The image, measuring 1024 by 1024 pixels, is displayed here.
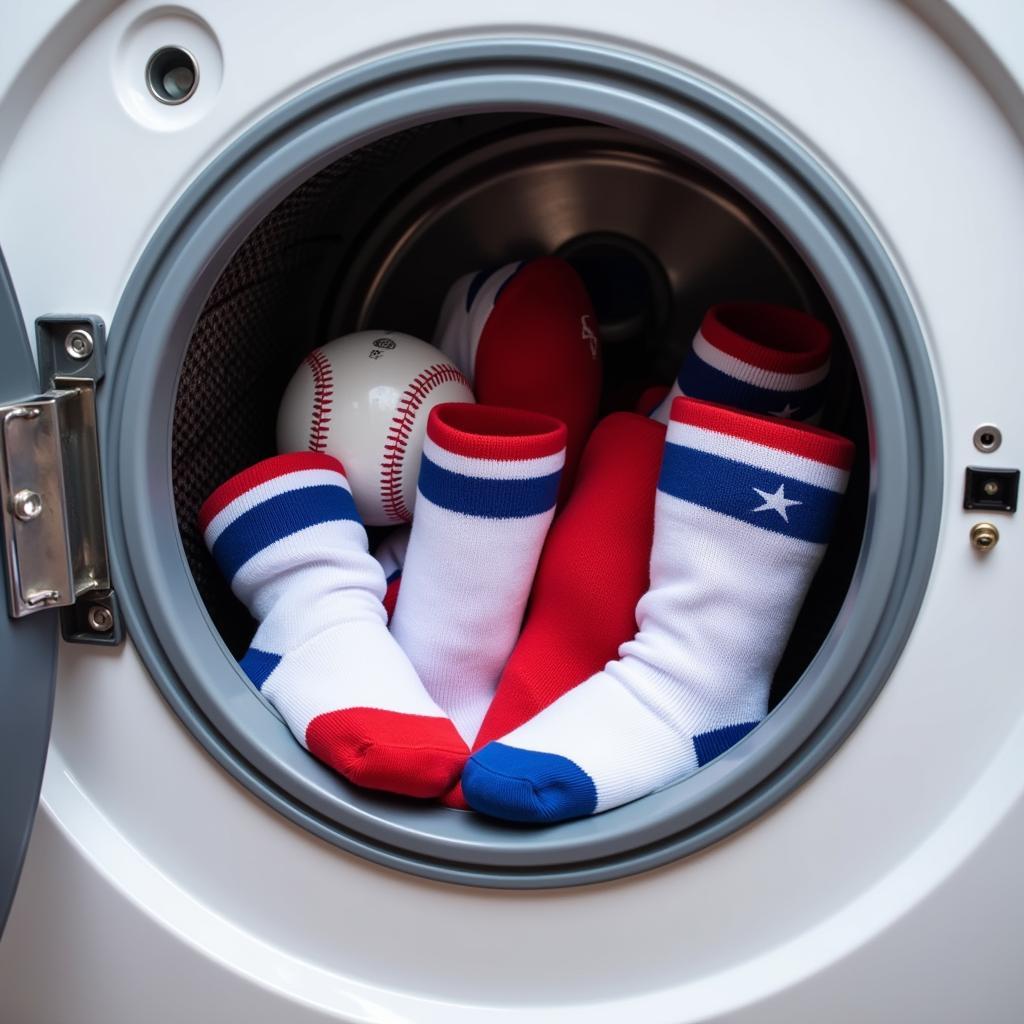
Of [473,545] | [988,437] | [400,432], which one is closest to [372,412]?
[400,432]

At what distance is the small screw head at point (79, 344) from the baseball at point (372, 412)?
19 cm

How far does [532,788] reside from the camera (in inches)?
22.5

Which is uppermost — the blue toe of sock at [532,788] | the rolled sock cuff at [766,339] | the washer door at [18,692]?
the rolled sock cuff at [766,339]

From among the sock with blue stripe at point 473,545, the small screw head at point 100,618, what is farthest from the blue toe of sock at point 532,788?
the small screw head at point 100,618

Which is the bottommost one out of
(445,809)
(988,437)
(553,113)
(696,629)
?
(445,809)

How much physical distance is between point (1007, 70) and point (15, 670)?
596 mm

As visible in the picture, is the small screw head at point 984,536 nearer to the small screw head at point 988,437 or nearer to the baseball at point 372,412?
the small screw head at point 988,437

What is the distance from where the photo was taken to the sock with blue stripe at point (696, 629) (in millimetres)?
581

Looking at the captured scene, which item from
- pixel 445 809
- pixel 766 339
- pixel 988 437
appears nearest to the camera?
pixel 988 437

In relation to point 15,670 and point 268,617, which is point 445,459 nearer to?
point 268,617

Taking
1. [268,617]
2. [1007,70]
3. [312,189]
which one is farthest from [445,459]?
[1007,70]

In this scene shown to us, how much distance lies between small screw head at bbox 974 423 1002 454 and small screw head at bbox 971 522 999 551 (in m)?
0.04

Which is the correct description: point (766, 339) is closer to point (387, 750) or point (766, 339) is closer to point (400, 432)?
point (400, 432)

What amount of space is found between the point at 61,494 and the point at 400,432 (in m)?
0.24
